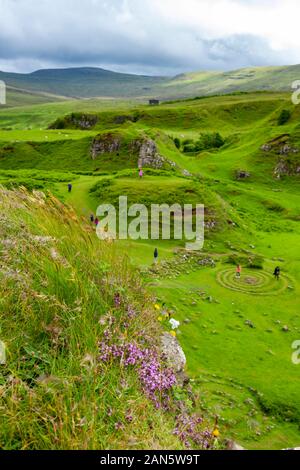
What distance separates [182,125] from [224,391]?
9939 centimetres

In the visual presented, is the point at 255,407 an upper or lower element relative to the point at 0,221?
lower

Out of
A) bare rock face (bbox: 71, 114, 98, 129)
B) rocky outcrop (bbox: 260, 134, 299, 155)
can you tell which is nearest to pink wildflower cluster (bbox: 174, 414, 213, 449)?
rocky outcrop (bbox: 260, 134, 299, 155)

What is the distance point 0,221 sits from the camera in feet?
29.0

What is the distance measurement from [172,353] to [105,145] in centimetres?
5406

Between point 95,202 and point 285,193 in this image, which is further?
point 285,193

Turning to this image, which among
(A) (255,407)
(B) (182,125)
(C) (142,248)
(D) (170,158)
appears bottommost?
(A) (255,407)

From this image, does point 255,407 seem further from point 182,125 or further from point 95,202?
point 182,125

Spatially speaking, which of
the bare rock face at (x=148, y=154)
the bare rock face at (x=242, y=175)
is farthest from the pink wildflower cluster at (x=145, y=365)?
the bare rock face at (x=242, y=175)

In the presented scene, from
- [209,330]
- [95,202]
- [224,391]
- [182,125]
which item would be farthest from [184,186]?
[182,125]

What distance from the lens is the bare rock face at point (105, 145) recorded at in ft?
193

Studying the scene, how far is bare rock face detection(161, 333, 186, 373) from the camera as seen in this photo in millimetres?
8938

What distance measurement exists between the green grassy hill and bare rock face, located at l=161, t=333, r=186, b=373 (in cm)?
60

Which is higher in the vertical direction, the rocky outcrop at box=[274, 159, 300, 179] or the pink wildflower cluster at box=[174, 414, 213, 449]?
the rocky outcrop at box=[274, 159, 300, 179]

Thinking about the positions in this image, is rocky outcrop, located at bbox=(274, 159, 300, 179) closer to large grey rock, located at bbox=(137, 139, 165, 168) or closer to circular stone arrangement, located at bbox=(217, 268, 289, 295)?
large grey rock, located at bbox=(137, 139, 165, 168)
